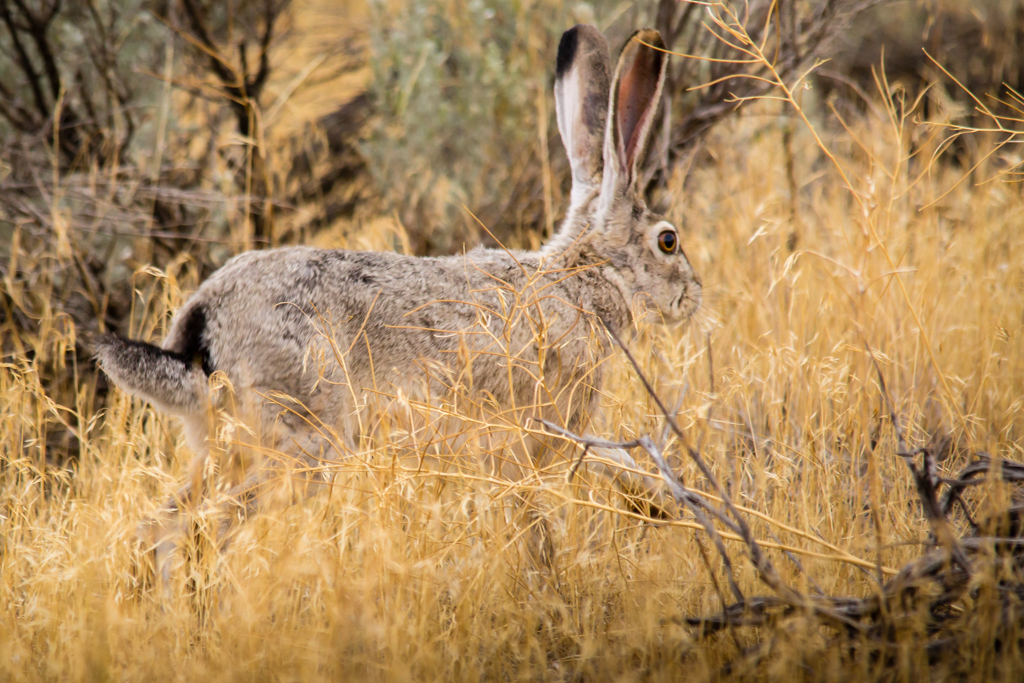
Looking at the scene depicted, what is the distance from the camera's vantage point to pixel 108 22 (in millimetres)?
4953

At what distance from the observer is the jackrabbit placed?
9.20 ft

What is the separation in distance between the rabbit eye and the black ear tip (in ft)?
2.84

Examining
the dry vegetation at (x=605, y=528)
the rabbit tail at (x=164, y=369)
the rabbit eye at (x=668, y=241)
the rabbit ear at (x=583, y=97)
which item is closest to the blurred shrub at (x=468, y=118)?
the dry vegetation at (x=605, y=528)

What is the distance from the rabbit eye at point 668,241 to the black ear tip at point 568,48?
2.84ft

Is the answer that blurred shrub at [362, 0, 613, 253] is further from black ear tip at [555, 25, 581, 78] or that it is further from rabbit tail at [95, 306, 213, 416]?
rabbit tail at [95, 306, 213, 416]

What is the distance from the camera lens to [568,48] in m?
3.63

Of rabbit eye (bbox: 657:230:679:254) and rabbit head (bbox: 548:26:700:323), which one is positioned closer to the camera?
rabbit head (bbox: 548:26:700:323)

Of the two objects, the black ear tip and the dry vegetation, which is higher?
the black ear tip

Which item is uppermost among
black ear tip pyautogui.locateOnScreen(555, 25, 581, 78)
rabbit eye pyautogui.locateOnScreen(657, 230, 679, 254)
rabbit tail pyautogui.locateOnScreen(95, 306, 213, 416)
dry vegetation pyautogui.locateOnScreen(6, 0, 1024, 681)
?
black ear tip pyautogui.locateOnScreen(555, 25, 581, 78)

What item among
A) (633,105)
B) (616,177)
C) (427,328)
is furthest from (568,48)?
(427,328)

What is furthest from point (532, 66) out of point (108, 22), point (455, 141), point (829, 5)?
point (108, 22)

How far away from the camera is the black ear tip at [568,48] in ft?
11.8

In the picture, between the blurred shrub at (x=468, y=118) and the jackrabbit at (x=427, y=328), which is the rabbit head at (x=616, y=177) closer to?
the jackrabbit at (x=427, y=328)

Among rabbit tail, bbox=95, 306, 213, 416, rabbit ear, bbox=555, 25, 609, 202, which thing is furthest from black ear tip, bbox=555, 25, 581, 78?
rabbit tail, bbox=95, 306, 213, 416
